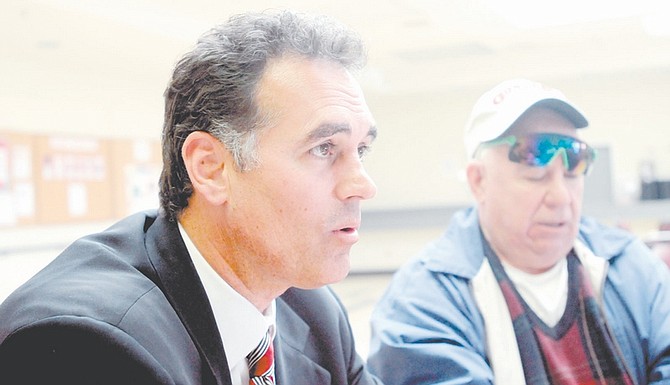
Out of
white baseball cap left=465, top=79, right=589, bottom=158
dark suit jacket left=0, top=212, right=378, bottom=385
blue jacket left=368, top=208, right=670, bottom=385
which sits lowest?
blue jacket left=368, top=208, right=670, bottom=385

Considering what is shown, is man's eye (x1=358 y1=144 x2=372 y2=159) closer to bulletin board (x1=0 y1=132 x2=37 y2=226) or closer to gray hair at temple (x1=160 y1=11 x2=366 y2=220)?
gray hair at temple (x1=160 y1=11 x2=366 y2=220)

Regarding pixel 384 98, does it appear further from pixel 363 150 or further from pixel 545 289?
pixel 363 150

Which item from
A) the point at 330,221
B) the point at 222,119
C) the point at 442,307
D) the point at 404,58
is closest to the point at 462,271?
the point at 442,307

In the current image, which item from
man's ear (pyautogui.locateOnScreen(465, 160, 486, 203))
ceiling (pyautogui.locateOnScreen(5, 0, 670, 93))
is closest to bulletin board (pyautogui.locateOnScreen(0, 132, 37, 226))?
ceiling (pyautogui.locateOnScreen(5, 0, 670, 93))

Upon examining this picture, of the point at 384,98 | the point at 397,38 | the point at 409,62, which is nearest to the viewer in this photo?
the point at 397,38

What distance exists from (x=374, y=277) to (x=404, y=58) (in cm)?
337

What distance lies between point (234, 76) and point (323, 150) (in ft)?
0.58

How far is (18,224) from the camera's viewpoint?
6586 millimetres

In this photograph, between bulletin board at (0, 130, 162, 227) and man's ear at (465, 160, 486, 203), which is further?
bulletin board at (0, 130, 162, 227)

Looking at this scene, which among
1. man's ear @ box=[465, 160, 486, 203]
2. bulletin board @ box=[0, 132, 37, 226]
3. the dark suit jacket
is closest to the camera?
the dark suit jacket

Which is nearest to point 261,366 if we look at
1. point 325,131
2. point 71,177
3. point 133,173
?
point 325,131

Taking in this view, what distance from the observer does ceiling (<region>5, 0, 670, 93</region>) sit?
5.68m

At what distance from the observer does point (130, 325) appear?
86cm

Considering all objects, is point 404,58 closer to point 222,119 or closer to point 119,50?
point 119,50
